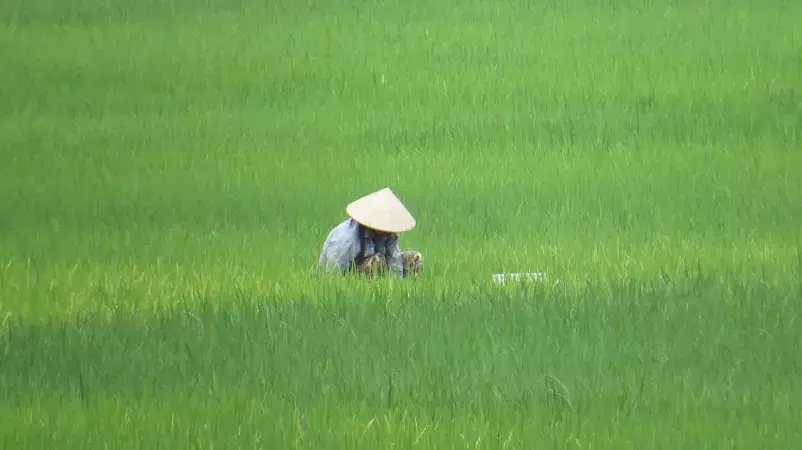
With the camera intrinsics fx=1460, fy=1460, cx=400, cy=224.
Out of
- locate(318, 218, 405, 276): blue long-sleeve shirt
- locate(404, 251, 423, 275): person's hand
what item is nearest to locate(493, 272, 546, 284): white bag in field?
locate(404, 251, 423, 275): person's hand

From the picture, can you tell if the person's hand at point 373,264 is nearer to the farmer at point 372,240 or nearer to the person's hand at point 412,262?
the farmer at point 372,240

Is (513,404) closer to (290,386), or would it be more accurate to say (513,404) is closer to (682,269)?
(290,386)

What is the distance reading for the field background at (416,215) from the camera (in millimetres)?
5246

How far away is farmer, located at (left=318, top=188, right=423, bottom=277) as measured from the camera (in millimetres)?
7785

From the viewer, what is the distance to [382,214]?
781cm

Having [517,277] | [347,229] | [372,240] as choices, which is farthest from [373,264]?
[517,277]

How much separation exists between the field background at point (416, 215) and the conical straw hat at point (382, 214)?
0.33 metres

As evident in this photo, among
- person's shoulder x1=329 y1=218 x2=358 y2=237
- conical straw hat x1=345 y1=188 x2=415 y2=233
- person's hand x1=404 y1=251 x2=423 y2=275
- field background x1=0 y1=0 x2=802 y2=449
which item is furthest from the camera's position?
person's hand x1=404 y1=251 x2=423 y2=275

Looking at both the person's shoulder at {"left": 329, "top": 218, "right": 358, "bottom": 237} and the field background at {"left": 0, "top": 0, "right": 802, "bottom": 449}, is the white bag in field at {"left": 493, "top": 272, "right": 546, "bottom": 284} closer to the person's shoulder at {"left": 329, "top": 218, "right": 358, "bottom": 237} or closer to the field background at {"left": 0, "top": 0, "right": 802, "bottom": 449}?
the field background at {"left": 0, "top": 0, "right": 802, "bottom": 449}

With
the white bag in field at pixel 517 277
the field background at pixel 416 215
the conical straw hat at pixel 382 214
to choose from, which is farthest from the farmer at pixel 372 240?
the white bag in field at pixel 517 277

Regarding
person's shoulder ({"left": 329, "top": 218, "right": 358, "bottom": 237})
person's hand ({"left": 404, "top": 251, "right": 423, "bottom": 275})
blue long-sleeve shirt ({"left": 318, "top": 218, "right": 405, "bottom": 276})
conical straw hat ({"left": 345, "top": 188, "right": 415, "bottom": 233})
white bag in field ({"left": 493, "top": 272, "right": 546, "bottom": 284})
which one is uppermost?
conical straw hat ({"left": 345, "top": 188, "right": 415, "bottom": 233})

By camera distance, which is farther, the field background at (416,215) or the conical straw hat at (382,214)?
the conical straw hat at (382,214)

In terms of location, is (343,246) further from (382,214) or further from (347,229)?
(382,214)

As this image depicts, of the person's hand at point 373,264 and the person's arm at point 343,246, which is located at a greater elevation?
the person's arm at point 343,246
